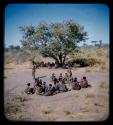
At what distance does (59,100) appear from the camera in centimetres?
598

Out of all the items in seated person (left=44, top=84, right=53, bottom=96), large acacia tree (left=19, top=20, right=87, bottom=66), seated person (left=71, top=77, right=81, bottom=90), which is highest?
large acacia tree (left=19, top=20, right=87, bottom=66)


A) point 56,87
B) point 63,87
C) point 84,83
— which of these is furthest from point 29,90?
point 84,83

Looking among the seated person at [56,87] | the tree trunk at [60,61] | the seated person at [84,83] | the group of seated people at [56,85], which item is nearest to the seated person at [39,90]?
the group of seated people at [56,85]

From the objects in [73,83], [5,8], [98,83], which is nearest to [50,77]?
[73,83]

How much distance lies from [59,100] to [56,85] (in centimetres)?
25

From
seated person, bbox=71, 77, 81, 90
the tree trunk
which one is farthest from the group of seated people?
the tree trunk

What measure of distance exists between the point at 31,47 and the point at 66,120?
1.31 meters

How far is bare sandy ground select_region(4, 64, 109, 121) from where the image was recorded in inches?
234

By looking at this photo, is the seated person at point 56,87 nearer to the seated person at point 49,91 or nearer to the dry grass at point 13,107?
the seated person at point 49,91

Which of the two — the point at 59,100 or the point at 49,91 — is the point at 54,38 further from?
the point at 59,100

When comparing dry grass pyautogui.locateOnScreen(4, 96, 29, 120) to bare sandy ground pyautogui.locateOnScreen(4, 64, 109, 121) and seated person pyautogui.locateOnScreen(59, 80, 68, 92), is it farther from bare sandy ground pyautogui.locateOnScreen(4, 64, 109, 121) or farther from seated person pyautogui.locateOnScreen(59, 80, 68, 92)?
seated person pyautogui.locateOnScreen(59, 80, 68, 92)

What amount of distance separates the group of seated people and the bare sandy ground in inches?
2.4

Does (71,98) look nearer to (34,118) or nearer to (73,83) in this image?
(73,83)

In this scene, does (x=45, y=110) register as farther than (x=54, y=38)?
No
